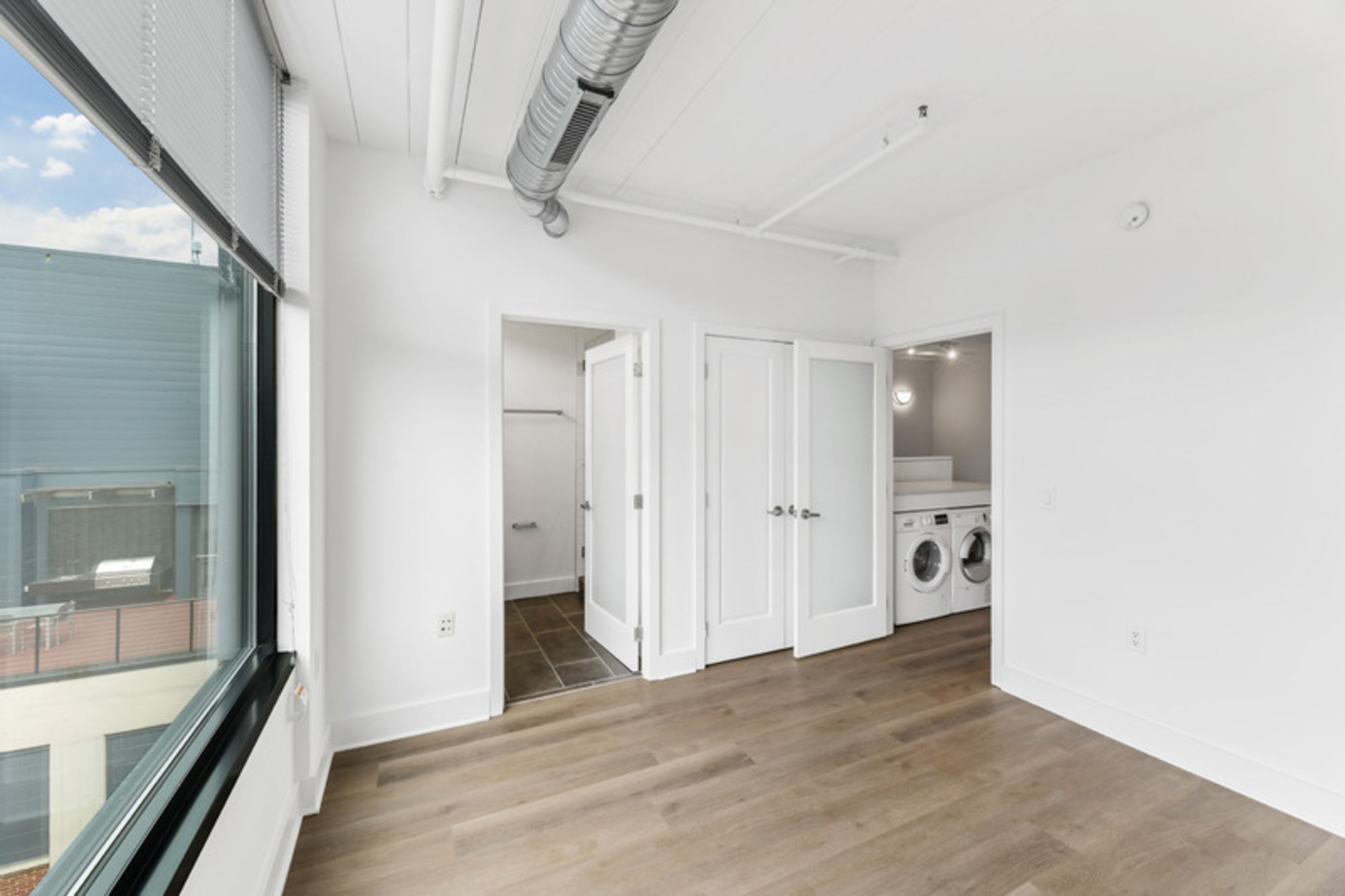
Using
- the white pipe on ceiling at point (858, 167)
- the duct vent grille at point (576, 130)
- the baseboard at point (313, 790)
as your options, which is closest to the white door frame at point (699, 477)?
the white pipe on ceiling at point (858, 167)

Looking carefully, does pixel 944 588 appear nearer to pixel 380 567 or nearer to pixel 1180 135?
pixel 1180 135

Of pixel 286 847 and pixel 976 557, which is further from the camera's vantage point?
pixel 976 557

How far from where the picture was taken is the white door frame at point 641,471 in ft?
9.00

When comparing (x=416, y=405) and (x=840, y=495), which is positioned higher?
(x=416, y=405)

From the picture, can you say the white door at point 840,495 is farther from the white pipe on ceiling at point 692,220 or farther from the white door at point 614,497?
the white door at point 614,497

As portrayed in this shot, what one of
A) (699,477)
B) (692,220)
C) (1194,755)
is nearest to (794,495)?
(699,477)

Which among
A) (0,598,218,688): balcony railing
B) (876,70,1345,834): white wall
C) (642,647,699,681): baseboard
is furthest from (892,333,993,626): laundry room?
(0,598,218,688): balcony railing

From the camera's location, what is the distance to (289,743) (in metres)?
1.90

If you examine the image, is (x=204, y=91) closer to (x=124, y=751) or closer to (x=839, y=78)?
(x=124, y=751)

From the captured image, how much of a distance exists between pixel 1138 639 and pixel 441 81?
365 cm

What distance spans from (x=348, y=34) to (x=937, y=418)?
6811 millimetres

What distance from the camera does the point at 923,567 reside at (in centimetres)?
423

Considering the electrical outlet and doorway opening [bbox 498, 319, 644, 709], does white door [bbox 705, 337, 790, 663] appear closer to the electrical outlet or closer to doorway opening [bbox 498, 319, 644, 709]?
doorway opening [bbox 498, 319, 644, 709]

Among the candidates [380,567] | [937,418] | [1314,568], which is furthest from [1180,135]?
[937,418]
